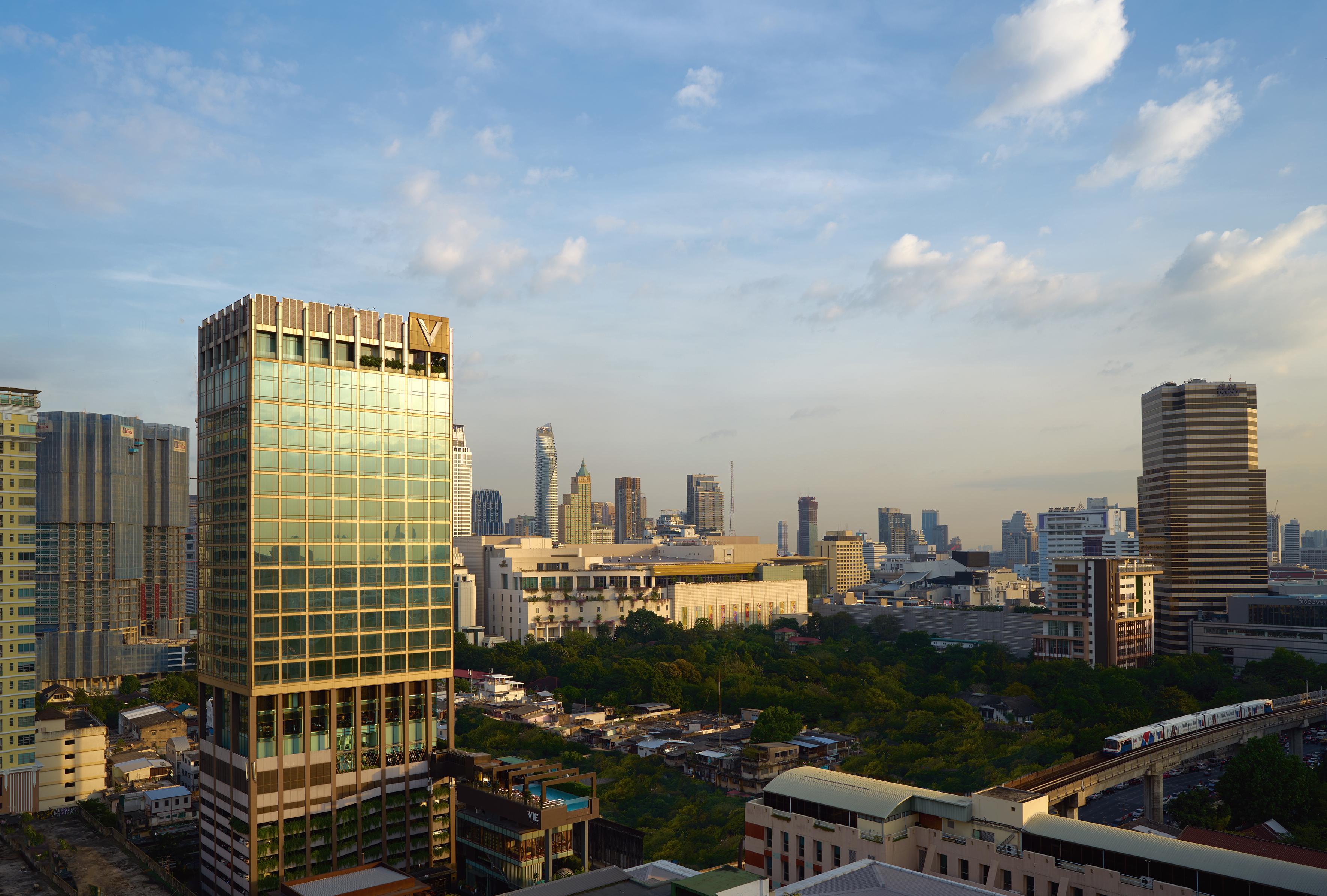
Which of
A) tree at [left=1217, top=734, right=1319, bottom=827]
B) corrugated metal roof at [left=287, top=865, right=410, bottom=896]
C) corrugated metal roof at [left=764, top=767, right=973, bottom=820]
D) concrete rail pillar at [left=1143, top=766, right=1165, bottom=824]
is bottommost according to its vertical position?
concrete rail pillar at [left=1143, top=766, right=1165, bottom=824]

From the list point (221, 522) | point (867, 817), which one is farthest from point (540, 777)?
point (221, 522)

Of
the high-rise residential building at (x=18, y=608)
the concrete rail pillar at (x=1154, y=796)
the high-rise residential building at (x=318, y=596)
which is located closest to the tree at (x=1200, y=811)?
the concrete rail pillar at (x=1154, y=796)

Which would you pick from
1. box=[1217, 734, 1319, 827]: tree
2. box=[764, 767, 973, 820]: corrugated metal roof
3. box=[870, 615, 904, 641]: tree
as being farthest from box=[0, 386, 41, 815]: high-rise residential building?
box=[870, 615, 904, 641]: tree

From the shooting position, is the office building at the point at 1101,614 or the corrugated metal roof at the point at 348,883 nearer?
the corrugated metal roof at the point at 348,883

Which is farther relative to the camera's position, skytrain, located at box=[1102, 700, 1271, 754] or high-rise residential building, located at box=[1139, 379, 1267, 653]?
high-rise residential building, located at box=[1139, 379, 1267, 653]

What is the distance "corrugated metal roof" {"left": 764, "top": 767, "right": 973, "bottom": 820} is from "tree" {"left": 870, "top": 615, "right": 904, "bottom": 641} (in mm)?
128884

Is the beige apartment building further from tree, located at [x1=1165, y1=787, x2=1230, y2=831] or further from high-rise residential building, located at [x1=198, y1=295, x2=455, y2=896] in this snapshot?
tree, located at [x1=1165, y1=787, x2=1230, y2=831]

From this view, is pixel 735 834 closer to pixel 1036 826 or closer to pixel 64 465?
pixel 1036 826

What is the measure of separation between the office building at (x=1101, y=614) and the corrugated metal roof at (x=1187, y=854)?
9423 centimetres

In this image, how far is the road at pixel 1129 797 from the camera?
78688mm

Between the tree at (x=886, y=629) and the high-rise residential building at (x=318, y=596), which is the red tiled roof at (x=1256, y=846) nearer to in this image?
the high-rise residential building at (x=318, y=596)

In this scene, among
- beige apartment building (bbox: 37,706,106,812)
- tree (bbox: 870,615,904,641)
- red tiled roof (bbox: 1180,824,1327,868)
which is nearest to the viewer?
red tiled roof (bbox: 1180,824,1327,868)

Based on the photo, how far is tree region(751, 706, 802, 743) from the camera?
94.1m

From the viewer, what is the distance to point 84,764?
8650 centimetres
